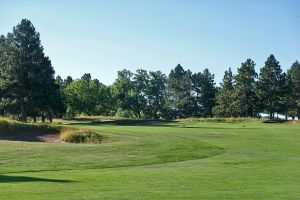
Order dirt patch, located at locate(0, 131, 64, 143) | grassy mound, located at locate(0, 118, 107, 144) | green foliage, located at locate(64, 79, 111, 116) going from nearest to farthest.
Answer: grassy mound, located at locate(0, 118, 107, 144) < dirt patch, located at locate(0, 131, 64, 143) < green foliage, located at locate(64, 79, 111, 116)

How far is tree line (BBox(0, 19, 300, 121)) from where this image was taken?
65.5m

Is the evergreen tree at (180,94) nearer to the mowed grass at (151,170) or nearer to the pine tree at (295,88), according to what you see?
the pine tree at (295,88)

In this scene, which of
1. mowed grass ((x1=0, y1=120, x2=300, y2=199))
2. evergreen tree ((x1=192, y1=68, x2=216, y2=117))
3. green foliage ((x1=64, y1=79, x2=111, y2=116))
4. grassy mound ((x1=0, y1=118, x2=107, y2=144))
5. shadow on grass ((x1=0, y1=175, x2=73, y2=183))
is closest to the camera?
mowed grass ((x1=0, y1=120, x2=300, y2=199))

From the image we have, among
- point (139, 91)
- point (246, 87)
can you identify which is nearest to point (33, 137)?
point (246, 87)

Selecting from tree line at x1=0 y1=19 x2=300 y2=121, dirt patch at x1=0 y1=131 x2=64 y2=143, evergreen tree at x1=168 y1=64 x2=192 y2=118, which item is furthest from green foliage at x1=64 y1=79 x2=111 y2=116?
dirt patch at x1=0 y1=131 x2=64 y2=143

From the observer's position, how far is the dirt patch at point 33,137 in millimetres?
34031

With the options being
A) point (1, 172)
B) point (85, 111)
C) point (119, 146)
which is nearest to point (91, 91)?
point (85, 111)

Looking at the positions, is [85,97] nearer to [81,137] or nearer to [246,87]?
[246,87]

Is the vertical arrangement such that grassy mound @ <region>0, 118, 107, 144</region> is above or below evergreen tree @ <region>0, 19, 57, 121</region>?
below

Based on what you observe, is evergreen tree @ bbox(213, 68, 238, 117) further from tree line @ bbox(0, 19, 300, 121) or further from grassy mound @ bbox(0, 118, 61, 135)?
grassy mound @ bbox(0, 118, 61, 135)

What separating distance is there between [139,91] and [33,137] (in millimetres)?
108915

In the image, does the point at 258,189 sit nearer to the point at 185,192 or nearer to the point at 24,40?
the point at 185,192

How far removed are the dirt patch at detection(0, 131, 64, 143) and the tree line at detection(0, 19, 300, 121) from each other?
97.7 feet

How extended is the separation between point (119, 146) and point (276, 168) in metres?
10.7
